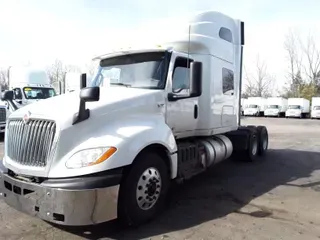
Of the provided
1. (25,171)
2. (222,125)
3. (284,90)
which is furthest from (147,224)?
(284,90)

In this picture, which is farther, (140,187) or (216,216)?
(216,216)

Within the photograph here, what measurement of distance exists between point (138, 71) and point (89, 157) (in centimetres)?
218


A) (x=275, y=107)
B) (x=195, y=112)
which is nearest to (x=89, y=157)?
(x=195, y=112)

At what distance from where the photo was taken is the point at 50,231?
4.39m

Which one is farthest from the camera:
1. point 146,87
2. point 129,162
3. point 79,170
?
point 146,87

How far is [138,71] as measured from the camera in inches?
225

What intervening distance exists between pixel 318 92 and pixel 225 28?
2229 inches

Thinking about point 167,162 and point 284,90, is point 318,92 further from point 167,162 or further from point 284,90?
point 167,162

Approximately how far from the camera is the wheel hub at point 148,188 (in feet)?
14.8

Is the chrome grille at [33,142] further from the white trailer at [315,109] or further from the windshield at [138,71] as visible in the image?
the white trailer at [315,109]

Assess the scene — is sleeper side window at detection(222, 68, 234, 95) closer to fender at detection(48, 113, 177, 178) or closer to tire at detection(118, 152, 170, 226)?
fender at detection(48, 113, 177, 178)

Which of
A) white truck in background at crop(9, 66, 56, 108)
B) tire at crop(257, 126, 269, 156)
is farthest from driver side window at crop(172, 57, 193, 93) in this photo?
white truck in background at crop(9, 66, 56, 108)

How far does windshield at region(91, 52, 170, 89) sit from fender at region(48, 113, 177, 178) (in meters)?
0.74

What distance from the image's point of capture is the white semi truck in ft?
12.9
